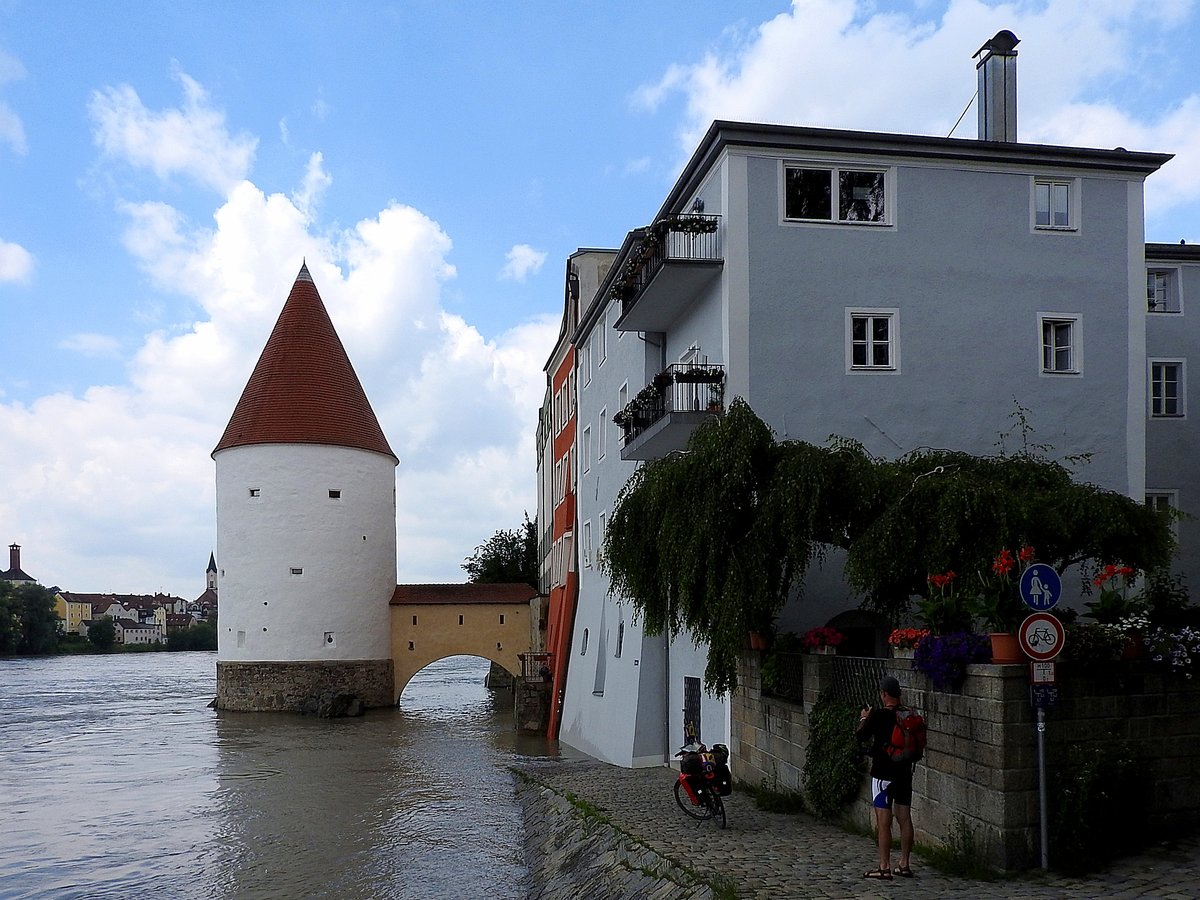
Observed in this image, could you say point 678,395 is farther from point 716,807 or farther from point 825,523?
point 716,807

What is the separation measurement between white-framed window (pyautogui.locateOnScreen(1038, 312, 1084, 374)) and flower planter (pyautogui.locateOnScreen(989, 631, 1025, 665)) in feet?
33.1

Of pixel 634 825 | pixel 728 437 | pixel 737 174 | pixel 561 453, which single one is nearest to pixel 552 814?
pixel 634 825

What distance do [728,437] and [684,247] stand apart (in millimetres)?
4389

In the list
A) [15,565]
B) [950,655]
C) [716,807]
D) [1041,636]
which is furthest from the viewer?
[15,565]

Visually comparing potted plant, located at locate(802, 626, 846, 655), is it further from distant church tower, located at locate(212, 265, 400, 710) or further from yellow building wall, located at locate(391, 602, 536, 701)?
yellow building wall, located at locate(391, 602, 536, 701)

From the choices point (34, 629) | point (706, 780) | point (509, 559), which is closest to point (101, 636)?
point (34, 629)

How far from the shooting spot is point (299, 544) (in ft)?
147

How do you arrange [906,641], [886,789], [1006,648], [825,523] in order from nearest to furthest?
[1006,648], [886,789], [906,641], [825,523]

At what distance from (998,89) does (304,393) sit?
32117 mm

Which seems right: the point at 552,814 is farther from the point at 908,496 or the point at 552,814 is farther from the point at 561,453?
the point at 561,453

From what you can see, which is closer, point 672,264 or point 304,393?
point 672,264

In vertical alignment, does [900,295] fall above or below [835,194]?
below

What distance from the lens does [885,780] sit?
30.9 ft

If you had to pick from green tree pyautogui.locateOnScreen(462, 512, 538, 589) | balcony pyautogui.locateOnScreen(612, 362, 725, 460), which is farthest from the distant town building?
balcony pyautogui.locateOnScreen(612, 362, 725, 460)
